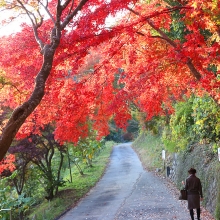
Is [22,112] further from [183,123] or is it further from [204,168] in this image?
[183,123]

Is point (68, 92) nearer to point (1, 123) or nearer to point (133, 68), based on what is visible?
point (133, 68)

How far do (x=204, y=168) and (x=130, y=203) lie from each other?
345 centimetres

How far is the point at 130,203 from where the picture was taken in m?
13.2

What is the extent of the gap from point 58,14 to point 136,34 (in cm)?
496

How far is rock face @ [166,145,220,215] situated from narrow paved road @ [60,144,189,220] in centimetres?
88

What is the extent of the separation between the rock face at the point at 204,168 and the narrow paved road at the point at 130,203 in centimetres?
88

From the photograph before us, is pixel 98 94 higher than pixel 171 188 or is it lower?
higher

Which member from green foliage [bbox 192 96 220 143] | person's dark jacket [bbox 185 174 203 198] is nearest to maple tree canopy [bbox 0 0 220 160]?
green foliage [bbox 192 96 220 143]

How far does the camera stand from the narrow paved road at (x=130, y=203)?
11131 mm

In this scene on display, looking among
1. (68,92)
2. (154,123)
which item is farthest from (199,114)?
(154,123)

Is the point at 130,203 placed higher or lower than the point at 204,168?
lower

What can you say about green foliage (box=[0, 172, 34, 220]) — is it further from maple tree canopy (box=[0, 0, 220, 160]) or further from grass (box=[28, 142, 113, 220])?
maple tree canopy (box=[0, 0, 220, 160])

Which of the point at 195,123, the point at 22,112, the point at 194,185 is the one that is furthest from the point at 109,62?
the point at 22,112

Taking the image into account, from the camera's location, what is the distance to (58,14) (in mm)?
6480
